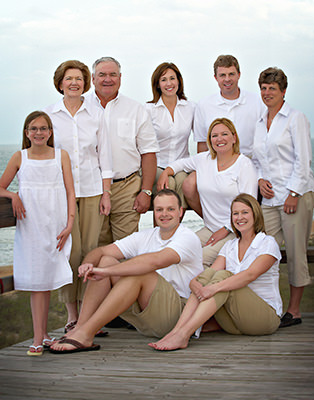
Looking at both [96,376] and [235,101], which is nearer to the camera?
[96,376]

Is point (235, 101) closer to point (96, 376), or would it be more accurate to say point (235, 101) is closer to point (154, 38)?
point (96, 376)

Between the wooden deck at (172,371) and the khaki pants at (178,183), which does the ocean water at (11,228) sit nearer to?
the khaki pants at (178,183)

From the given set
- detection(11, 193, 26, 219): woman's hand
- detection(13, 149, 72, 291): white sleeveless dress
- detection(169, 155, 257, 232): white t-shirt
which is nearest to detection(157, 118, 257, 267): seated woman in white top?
detection(169, 155, 257, 232): white t-shirt

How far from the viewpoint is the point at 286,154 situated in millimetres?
3887

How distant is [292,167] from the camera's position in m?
3.89

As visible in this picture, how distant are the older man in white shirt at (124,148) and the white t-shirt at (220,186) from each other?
1.27 feet

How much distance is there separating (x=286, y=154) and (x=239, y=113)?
1.81 feet

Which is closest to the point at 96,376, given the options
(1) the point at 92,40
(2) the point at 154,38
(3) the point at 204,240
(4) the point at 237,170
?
(3) the point at 204,240

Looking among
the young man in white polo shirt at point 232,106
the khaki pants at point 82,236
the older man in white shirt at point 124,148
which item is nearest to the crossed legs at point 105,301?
the khaki pants at point 82,236

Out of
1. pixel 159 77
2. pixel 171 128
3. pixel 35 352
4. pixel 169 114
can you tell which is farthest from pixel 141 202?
pixel 35 352

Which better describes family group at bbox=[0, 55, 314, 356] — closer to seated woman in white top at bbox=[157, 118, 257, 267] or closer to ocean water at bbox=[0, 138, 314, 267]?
seated woman in white top at bbox=[157, 118, 257, 267]

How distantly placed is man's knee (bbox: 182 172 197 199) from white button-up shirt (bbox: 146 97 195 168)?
30cm

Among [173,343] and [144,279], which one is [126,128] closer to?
[144,279]

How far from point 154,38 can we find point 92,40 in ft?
6.85
